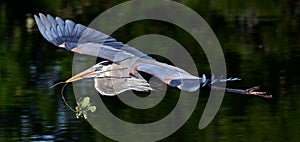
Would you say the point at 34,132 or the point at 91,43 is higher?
the point at 91,43

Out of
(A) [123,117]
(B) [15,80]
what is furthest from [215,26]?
(A) [123,117]

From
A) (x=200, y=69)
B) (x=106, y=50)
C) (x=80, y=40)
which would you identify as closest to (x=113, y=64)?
(x=106, y=50)

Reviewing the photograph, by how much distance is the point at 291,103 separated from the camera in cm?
877

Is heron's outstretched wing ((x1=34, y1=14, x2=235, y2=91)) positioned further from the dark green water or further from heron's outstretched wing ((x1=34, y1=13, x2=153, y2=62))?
the dark green water

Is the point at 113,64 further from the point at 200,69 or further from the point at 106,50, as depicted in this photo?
the point at 200,69

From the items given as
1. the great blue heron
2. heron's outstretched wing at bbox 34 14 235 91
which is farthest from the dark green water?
heron's outstretched wing at bbox 34 14 235 91

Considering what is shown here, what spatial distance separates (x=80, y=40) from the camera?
7.20 metres

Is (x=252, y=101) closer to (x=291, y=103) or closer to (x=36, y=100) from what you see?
(x=291, y=103)

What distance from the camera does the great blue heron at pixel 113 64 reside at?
6918 millimetres

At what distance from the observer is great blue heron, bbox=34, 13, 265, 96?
692 centimetres

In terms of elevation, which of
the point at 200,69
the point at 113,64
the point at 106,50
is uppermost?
the point at 106,50

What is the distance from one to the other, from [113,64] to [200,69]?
343 cm

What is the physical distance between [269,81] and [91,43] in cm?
311

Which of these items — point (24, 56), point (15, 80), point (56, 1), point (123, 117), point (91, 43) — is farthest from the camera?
point (56, 1)
